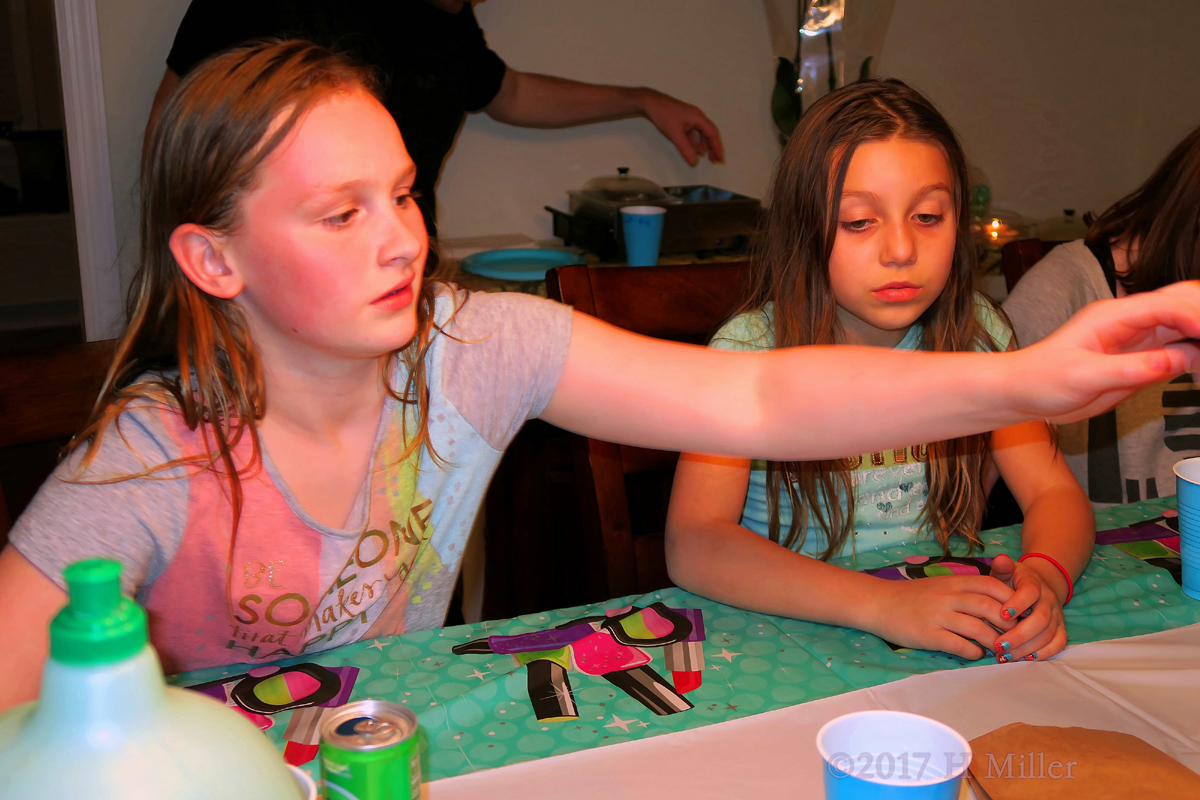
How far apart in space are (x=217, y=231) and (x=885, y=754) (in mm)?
684

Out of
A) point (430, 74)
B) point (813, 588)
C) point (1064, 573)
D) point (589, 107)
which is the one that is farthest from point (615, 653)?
point (589, 107)

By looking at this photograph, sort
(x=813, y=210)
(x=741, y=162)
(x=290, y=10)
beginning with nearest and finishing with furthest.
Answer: (x=813, y=210) → (x=290, y=10) → (x=741, y=162)

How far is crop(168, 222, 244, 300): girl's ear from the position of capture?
89cm

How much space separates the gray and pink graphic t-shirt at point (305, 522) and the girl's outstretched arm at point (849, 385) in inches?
2.9

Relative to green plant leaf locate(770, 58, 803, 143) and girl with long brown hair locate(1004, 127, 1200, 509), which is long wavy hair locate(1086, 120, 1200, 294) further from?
green plant leaf locate(770, 58, 803, 143)

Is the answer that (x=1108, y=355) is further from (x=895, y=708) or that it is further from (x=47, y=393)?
(x=47, y=393)

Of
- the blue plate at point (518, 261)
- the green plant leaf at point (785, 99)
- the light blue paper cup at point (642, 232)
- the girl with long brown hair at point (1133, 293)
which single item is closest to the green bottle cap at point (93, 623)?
the girl with long brown hair at point (1133, 293)

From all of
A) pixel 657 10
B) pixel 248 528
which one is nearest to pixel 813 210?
pixel 248 528

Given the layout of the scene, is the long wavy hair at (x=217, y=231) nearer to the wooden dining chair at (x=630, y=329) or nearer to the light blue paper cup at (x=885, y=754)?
the wooden dining chair at (x=630, y=329)

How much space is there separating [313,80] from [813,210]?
66cm

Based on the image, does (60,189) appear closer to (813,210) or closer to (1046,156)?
(813,210)

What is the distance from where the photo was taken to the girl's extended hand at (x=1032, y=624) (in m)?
0.87

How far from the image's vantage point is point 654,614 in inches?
38.4

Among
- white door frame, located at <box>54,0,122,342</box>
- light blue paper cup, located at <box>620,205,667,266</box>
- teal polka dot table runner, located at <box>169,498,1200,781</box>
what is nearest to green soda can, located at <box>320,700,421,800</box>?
teal polka dot table runner, located at <box>169,498,1200,781</box>
